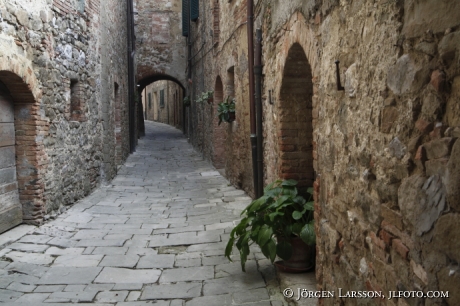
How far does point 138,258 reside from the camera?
4.41m

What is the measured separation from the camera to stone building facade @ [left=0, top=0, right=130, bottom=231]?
5012 millimetres

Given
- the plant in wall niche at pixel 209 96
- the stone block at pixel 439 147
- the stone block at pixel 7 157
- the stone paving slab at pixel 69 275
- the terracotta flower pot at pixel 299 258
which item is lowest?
the stone paving slab at pixel 69 275

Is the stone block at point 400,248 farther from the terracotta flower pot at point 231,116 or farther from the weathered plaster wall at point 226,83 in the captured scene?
the terracotta flower pot at point 231,116

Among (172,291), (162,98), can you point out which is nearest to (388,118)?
(172,291)

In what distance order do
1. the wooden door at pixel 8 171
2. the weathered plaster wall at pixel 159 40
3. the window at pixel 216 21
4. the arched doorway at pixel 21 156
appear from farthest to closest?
the weathered plaster wall at pixel 159 40 → the window at pixel 216 21 → the arched doorway at pixel 21 156 → the wooden door at pixel 8 171

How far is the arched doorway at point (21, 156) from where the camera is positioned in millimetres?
5102

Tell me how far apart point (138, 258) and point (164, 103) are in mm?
26511

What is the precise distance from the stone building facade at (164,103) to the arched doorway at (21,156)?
54.2 feet

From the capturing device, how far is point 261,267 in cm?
401

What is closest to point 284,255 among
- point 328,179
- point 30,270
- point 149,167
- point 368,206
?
point 328,179

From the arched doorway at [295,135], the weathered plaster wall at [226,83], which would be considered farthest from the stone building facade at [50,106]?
the arched doorway at [295,135]

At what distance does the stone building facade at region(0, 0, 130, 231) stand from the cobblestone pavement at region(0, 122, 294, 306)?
0.45 metres

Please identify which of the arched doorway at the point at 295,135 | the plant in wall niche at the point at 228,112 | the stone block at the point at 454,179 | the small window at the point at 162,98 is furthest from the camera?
the small window at the point at 162,98

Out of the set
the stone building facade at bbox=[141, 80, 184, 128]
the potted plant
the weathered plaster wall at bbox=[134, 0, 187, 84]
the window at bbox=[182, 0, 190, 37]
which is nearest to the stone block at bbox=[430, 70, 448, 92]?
the potted plant
